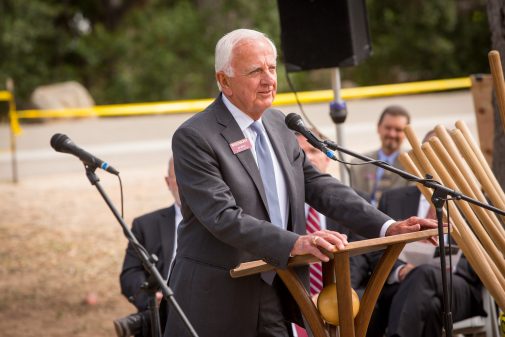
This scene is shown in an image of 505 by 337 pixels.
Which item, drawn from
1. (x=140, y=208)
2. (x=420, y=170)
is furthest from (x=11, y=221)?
(x=420, y=170)

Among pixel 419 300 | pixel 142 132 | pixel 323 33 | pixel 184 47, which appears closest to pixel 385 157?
pixel 323 33

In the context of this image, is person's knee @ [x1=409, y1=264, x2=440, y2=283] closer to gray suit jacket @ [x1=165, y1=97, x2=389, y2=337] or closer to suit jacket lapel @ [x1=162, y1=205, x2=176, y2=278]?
suit jacket lapel @ [x1=162, y1=205, x2=176, y2=278]

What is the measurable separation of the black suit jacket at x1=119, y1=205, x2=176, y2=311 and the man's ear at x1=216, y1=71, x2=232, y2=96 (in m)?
2.02

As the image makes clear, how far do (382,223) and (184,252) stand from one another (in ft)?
→ 2.85

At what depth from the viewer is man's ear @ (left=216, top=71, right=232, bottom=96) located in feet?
12.4

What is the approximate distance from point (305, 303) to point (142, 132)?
659 inches

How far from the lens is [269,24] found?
2442cm

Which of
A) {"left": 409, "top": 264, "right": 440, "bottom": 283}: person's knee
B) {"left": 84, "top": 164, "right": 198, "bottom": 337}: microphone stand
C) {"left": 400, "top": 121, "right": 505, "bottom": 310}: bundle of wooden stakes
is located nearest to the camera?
A: {"left": 84, "top": 164, "right": 198, "bottom": 337}: microphone stand

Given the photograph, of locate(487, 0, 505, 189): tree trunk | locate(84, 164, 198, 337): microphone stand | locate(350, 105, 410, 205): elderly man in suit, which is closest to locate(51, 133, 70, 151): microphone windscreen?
locate(84, 164, 198, 337): microphone stand

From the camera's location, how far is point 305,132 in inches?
149

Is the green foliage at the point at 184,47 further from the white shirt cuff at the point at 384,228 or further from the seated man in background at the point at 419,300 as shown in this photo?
the white shirt cuff at the point at 384,228

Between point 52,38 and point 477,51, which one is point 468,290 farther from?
point 52,38

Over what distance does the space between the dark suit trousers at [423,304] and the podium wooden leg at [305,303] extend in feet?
6.29

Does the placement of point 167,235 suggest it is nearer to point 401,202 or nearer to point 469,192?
point 401,202
